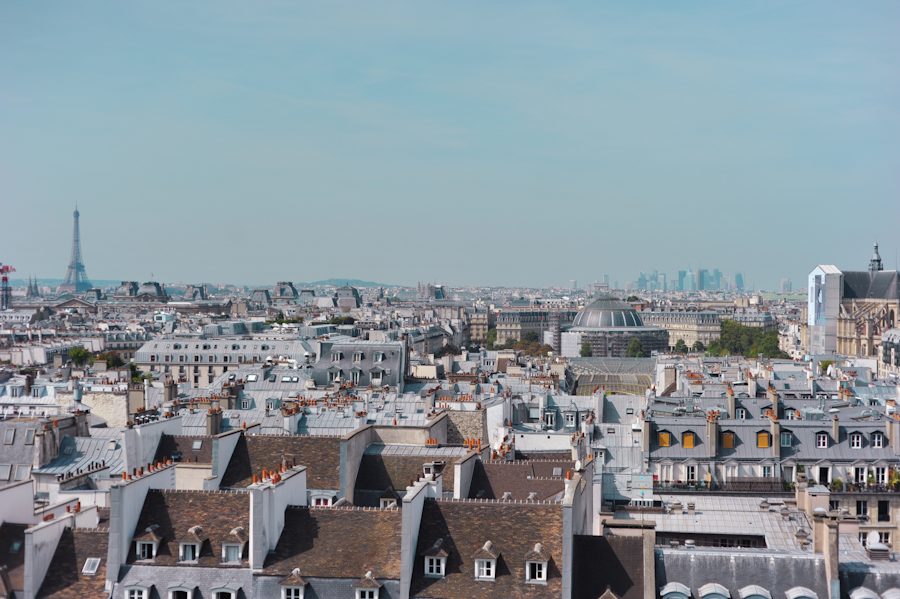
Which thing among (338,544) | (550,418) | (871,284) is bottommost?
(550,418)

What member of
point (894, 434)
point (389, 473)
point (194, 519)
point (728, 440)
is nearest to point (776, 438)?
point (728, 440)

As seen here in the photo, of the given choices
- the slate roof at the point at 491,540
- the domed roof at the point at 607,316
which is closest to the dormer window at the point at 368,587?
the slate roof at the point at 491,540

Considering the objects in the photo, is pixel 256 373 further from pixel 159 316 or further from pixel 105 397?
pixel 159 316

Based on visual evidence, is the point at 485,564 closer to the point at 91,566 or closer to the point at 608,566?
the point at 608,566

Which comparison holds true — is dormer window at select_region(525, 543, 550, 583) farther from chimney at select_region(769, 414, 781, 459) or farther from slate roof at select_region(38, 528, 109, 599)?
chimney at select_region(769, 414, 781, 459)

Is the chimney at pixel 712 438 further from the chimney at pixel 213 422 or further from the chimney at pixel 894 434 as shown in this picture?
the chimney at pixel 213 422

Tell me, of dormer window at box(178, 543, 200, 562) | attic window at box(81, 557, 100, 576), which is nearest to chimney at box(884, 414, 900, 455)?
dormer window at box(178, 543, 200, 562)
